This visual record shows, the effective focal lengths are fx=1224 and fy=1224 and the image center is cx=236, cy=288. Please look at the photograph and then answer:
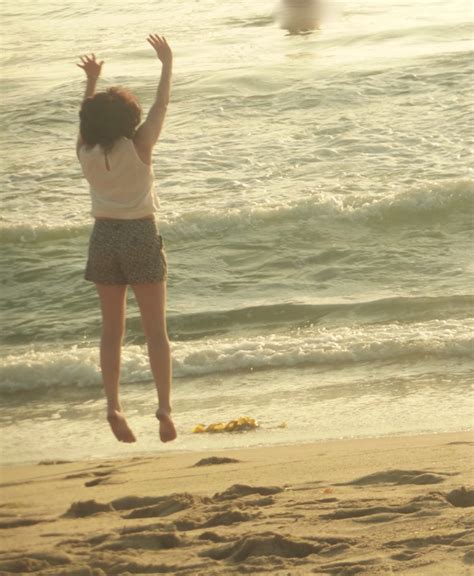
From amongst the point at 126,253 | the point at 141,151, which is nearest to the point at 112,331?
the point at 126,253

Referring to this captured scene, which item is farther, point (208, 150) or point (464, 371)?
point (208, 150)

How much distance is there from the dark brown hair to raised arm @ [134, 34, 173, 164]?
0.17 ft

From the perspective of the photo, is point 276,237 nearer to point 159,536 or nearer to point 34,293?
point 34,293

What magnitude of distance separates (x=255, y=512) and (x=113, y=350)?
1025 millimetres

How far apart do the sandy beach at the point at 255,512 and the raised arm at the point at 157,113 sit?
1613 millimetres

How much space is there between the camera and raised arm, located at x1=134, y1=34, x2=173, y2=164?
489 centimetres

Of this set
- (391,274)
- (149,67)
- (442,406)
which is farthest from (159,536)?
(149,67)

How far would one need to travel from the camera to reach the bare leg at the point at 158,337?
5.00m

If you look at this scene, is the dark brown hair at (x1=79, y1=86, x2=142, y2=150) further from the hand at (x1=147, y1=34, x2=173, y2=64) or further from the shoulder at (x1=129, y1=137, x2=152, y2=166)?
the hand at (x1=147, y1=34, x2=173, y2=64)

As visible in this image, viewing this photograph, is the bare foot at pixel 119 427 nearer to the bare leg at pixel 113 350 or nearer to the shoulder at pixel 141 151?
the bare leg at pixel 113 350

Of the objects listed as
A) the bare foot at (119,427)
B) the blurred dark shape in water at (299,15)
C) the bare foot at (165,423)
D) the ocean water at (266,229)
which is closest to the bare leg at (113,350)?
the bare foot at (119,427)

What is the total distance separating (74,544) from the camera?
5.20 meters

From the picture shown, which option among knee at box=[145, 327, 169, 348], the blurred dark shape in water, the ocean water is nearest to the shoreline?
the ocean water

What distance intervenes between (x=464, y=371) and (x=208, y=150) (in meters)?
8.45
